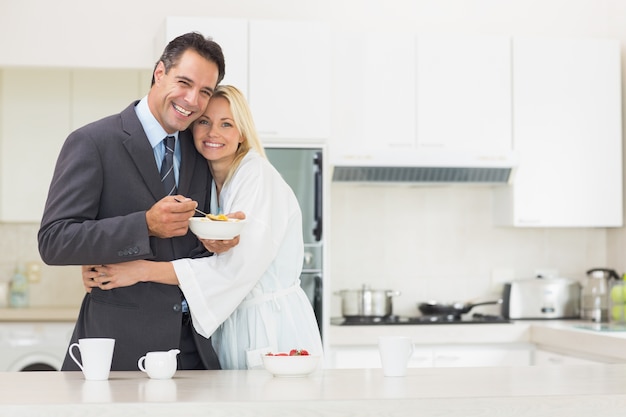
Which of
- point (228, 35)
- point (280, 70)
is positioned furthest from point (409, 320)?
point (228, 35)

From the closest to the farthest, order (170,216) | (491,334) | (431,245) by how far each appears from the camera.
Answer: (170,216)
(491,334)
(431,245)

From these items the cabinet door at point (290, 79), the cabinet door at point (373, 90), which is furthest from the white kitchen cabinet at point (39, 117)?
the cabinet door at point (373, 90)

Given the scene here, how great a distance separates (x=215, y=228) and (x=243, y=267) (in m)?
0.23

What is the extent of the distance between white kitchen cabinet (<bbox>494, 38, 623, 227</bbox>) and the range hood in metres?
0.15

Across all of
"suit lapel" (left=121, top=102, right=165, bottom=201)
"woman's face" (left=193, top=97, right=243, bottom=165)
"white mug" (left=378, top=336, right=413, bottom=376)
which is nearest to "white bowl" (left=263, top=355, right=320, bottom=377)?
"white mug" (left=378, top=336, right=413, bottom=376)

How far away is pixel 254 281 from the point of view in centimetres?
268

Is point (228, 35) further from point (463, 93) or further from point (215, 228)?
point (215, 228)

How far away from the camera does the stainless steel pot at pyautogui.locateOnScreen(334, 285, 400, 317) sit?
4.71 m

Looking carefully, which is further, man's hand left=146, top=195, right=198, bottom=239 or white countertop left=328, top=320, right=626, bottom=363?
white countertop left=328, top=320, right=626, bottom=363

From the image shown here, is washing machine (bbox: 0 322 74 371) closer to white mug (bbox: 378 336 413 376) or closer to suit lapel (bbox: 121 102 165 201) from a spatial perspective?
suit lapel (bbox: 121 102 165 201)

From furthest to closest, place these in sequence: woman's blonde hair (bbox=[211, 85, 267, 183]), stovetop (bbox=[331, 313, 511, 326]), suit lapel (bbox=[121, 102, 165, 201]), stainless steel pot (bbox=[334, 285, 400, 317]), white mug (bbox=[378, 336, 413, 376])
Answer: stainless steel pot (bbox=[334, 285, 400, 317]), stovetop (bbox=[331, 313, 511, 326]), woman's blonde hair (bbox=[211, 85, 267, 183]), suit lapel (bbox=[121, 102, 165, 201]), white mug (bbox=[378, 336, 413, 376])

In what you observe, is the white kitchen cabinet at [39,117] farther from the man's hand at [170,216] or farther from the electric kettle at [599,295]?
the man's hand at [170,216]

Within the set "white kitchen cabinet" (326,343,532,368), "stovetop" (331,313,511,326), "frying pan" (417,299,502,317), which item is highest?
"frying pan" (417,299,502,317)

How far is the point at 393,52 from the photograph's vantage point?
471 cm
